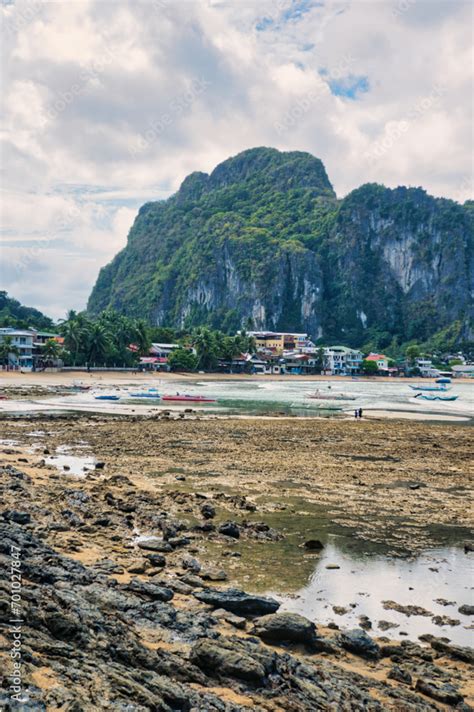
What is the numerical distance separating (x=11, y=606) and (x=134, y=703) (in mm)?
2117

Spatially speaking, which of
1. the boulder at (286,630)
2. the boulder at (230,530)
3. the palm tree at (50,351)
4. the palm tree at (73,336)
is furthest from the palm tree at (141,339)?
the boulder at (286,630)

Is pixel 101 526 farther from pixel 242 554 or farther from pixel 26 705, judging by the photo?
pixel 26 705

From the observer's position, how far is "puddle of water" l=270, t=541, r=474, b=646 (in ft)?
34.1

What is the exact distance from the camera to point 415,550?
14055mm

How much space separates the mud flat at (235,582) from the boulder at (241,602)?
0.02 meters

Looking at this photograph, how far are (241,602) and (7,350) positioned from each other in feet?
293

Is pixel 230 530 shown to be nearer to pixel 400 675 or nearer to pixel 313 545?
pixel 313 545

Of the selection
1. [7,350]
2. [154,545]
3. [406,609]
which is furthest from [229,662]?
[7,350]

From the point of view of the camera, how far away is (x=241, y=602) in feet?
33.4

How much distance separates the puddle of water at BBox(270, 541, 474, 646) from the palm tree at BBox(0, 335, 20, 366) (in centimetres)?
8611

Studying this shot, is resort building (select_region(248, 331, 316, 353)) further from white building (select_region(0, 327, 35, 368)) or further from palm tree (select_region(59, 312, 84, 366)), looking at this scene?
white building (select_region(0, 327, 35, 368))

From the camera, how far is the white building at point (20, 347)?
94625 millimetres

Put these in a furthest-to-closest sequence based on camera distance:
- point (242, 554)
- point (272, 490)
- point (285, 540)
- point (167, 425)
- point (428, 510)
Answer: point (167, 425) < point (272, 490) < point (428, 510) < point (285, 540) < point (242, 554)

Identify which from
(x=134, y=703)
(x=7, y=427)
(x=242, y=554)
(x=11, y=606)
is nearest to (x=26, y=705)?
(x=134, y=703)
